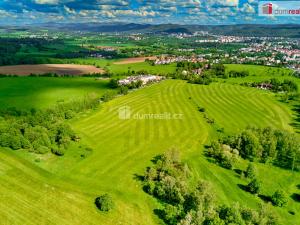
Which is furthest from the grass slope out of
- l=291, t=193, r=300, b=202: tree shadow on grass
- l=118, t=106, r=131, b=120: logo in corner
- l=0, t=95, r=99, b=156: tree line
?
l=0, t=95, r=99, b=156: tree line

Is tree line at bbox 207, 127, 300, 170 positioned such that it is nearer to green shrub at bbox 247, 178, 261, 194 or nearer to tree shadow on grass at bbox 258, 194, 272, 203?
green shrub at bbox 247, 178, 261, 194

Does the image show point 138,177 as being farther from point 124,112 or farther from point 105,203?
point 124,112

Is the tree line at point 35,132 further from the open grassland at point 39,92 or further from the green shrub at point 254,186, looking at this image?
the green shrub at point 254,186

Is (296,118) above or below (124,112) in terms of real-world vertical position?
below

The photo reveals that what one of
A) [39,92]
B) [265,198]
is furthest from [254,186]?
[39,92]

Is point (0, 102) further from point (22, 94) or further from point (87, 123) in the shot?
point (87, 123)

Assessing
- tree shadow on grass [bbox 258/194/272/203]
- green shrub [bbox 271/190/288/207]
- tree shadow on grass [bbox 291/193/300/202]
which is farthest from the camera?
tree shadow on grass [bbox 291/193/300/202]

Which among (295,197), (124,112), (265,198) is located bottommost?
(295,197)

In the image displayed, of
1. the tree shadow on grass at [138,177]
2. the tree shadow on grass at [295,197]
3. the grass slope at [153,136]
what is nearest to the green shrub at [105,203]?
the grass slope at [153,136]
